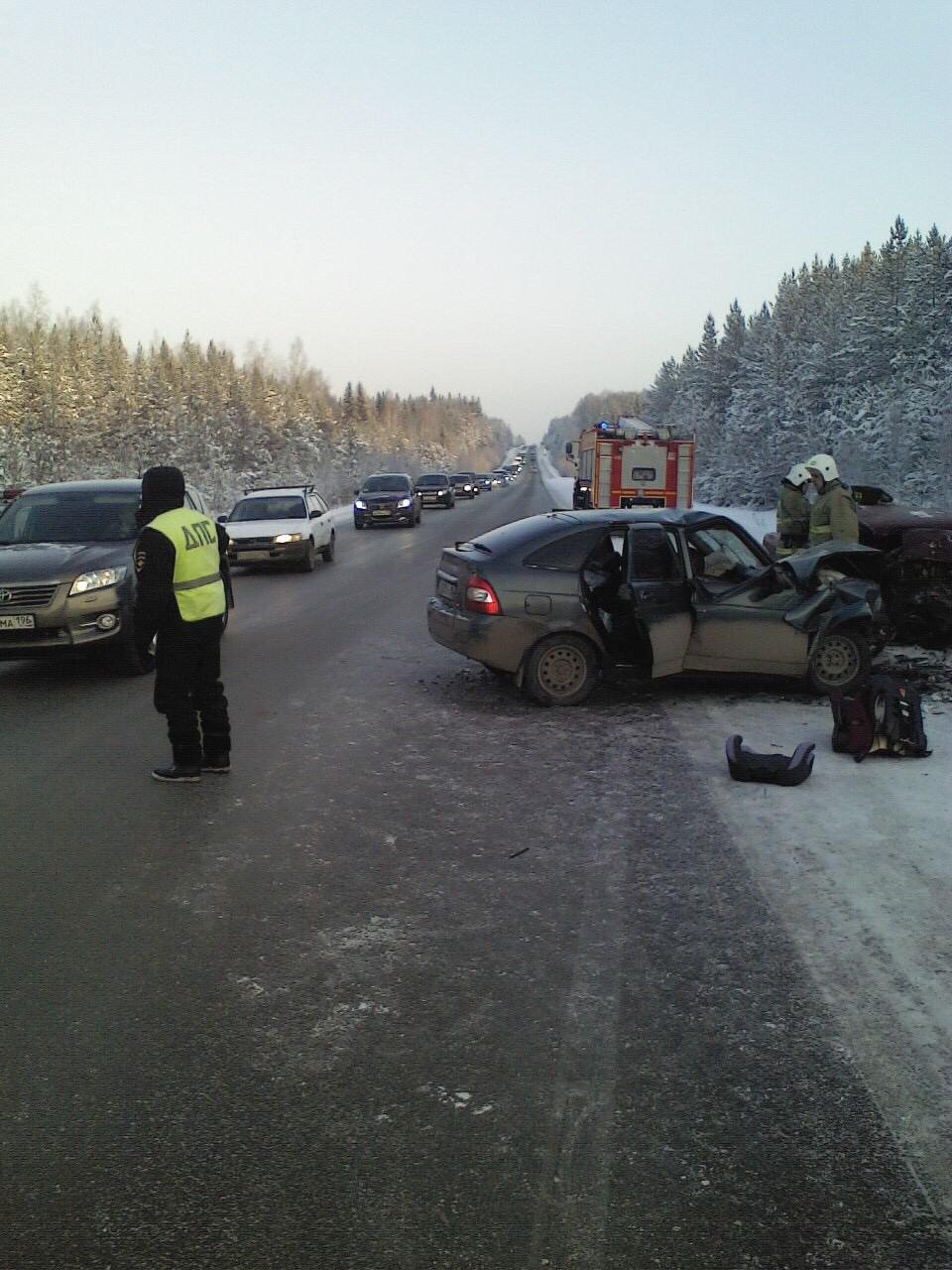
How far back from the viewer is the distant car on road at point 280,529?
19.0 m

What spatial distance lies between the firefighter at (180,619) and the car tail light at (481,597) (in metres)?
2.42

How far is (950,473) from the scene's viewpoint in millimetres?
41969

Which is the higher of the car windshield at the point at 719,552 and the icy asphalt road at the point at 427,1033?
the car windshield at the point at 719,552

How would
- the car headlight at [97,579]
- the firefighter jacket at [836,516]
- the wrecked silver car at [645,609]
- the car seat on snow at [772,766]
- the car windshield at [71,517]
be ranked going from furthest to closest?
1. the car windshield at [71,517]
2. the firefighter jacket at [836,516]
3. the car headlight at [97,579]
4. the wrecked silver car at [645,609]
5. the car seat on snow at [772,766]

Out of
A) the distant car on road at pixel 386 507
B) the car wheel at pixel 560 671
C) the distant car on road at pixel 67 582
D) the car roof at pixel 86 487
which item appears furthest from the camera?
the distant car on road at pixel 386 507

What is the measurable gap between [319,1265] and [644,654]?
6199mm

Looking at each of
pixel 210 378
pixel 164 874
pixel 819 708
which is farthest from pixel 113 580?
pixel 210 378

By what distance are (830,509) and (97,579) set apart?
673 centimetres

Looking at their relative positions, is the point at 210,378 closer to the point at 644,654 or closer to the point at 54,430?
the point at 54,430

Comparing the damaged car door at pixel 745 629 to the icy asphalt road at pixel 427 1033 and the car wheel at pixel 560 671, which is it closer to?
the car wheel at pixel 560 671

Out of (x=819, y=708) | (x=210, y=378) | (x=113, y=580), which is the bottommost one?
(x=819, y=708)

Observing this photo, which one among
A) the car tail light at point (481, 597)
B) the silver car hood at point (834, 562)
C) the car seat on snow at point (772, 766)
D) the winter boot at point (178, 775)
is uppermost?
the silver car hood at point (834, 562)

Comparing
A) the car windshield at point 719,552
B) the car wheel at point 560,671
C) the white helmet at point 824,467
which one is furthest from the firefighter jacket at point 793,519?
the car wheel at point 560,671

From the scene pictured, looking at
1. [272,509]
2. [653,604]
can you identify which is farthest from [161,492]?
[272,509]
